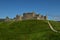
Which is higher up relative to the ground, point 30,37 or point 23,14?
point 23,14

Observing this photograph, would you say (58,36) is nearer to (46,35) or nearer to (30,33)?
(46,35)

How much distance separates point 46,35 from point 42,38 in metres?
3.92

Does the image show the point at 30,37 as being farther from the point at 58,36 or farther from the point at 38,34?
the point at 58,36

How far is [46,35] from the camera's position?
92.3 metres

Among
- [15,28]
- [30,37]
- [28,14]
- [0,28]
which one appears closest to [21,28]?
[15,28]

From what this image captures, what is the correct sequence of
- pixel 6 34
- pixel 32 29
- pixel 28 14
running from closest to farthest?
pixel 6 34
pixel 32 29
pixel 28 14

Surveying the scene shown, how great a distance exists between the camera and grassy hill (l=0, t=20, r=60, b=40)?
90838mm

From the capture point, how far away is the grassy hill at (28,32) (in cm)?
9084

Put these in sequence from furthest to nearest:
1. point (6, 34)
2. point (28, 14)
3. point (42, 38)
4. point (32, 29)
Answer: point (28, 14) → point (32, 29) → point (6, 34) → point (42, 38)

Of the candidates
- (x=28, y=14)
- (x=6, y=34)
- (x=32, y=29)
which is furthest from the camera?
(x=28, y=14)

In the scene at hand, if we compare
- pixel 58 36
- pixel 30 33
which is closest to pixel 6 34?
pixel 30 33

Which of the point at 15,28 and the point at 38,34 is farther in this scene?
the point at 15,28

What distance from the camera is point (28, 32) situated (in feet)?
330

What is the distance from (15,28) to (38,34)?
58.7 feet
